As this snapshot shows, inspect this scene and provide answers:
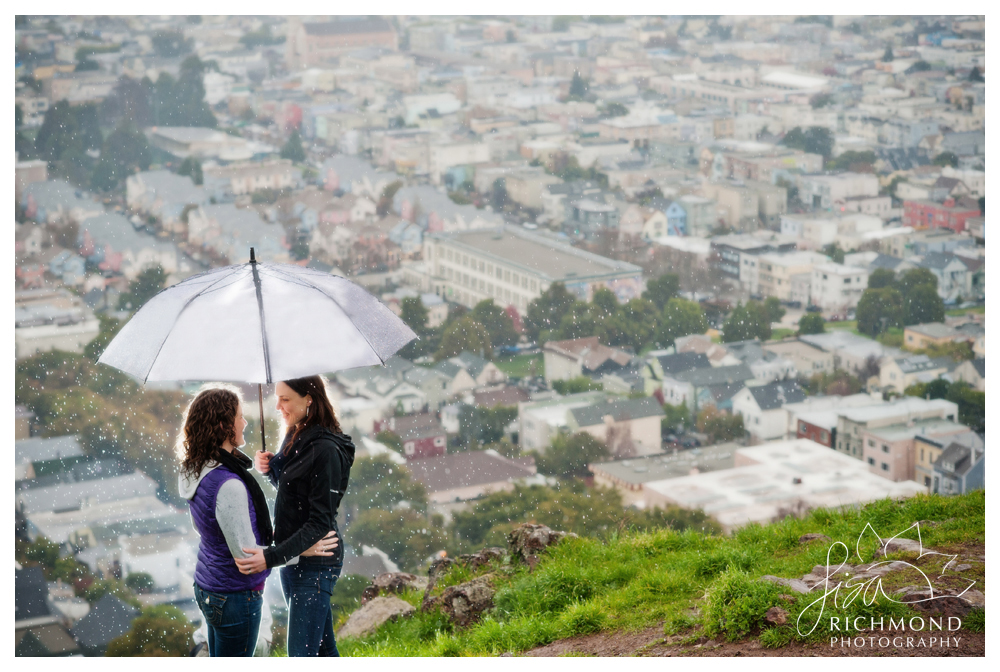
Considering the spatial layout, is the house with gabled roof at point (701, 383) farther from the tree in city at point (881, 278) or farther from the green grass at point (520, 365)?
the tree in city at point (881, 278)

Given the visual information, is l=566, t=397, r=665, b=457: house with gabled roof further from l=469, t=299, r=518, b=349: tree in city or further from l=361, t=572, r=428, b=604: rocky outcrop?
l=361, t=572, r=428, b=604: rocky outcrop

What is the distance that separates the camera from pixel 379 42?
23.0 metres

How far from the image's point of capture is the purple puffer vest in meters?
2.37

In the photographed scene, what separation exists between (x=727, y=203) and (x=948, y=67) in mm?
5169

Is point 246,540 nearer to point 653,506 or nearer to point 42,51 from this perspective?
point 653,506

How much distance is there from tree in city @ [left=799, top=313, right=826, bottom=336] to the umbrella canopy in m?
20.6

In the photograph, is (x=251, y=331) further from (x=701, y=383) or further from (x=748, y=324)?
(x=748, y=324)

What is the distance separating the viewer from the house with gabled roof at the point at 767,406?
20.6 metres

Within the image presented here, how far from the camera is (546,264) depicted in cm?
2292

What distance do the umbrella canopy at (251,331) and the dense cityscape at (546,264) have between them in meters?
16.7

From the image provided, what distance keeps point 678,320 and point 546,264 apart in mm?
3201

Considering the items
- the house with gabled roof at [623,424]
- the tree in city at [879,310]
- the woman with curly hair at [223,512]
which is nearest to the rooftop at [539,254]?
the house with gabled roof at [623,424]

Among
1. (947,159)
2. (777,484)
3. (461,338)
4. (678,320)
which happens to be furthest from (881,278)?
(461,338)

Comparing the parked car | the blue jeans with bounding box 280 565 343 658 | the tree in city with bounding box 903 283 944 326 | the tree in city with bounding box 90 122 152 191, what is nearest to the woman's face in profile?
the blue jeans with bounding box 280 565 343 658
